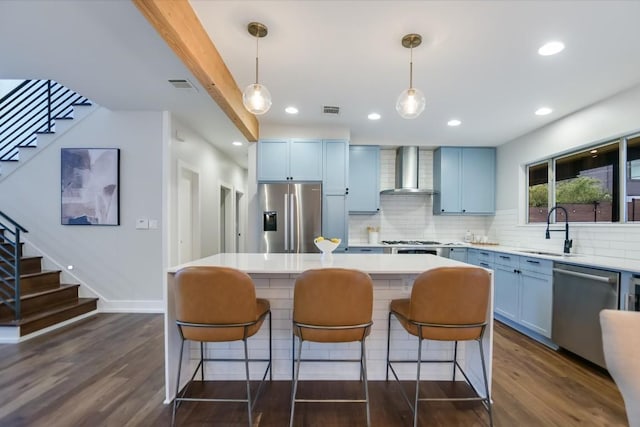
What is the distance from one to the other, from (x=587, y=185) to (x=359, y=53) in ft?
10.2

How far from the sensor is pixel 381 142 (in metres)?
4.81

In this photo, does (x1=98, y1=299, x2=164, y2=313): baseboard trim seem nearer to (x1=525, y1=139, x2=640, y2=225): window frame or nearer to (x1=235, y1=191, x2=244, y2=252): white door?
(x1=235, y1=191, x2=244, y2=252): white door

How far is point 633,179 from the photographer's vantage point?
287cm

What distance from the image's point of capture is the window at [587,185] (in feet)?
9.43

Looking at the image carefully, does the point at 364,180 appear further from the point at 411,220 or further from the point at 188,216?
the point at 188,216

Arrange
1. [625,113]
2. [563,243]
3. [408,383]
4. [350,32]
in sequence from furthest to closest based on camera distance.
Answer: [563,243] < [625,113] < [408,383] < [350,32]

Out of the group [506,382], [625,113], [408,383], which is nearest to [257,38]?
[408,383]

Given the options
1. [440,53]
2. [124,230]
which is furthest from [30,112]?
[440,53]

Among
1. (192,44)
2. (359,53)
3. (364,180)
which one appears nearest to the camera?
(192,44)

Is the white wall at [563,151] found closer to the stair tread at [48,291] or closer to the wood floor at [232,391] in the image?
the wood floor at [232,391]

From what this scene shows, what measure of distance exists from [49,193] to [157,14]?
3.57 metres

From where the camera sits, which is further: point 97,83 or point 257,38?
point 97,83

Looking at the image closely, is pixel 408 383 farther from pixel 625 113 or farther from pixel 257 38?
pixel 625 113

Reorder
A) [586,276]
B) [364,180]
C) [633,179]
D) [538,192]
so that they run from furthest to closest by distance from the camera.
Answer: [364,180] → [538,192] → [633,179] → [586,276]
